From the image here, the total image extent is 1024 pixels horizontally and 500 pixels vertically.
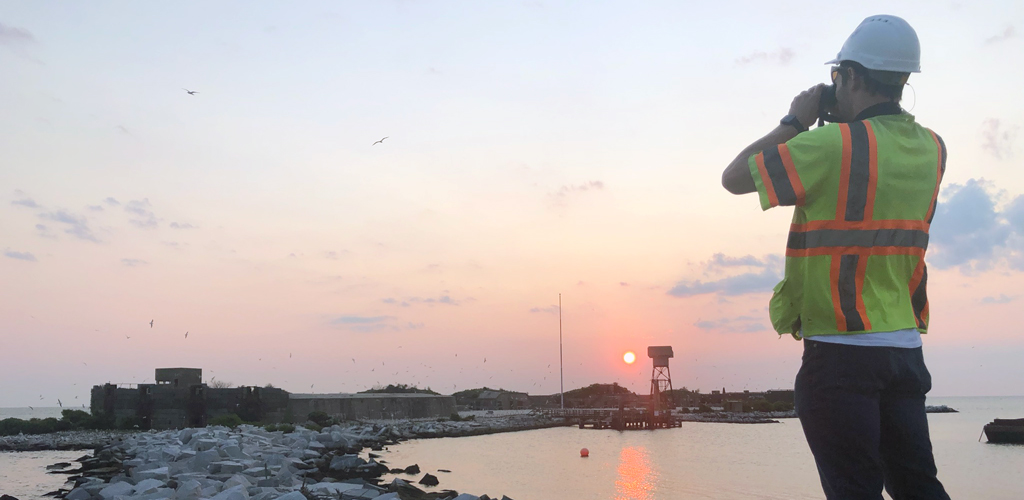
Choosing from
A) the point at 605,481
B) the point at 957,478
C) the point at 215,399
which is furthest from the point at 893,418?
the point at 215,399

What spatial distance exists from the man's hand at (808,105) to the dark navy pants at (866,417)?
74 cm

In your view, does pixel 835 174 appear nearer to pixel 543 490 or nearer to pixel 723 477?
pixel 543 490

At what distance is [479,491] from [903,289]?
18.1 meters

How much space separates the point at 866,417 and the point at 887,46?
1117mm

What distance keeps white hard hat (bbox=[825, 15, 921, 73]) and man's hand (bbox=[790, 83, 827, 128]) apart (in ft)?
0.50

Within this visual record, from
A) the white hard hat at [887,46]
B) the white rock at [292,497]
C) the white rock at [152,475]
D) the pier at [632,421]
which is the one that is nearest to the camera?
the white hard hat at [887,46]

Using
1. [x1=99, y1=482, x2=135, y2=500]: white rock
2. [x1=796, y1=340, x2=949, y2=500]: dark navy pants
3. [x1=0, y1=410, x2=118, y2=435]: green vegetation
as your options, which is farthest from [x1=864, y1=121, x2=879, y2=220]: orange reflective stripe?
[x1=0, y1=410, x2=118, y2=435]: green vegetation

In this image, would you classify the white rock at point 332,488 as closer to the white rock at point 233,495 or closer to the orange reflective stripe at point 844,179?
the white rock at point 233,495

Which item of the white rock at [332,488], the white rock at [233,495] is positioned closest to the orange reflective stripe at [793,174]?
the white rock at [233,495]

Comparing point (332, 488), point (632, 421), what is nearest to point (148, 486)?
point (332, 488)

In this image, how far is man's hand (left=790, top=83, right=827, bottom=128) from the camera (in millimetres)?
2359

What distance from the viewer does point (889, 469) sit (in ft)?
7.10

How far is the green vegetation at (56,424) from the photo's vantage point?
33.8 m

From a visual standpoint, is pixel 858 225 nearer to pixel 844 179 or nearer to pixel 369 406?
pixel 844 179
